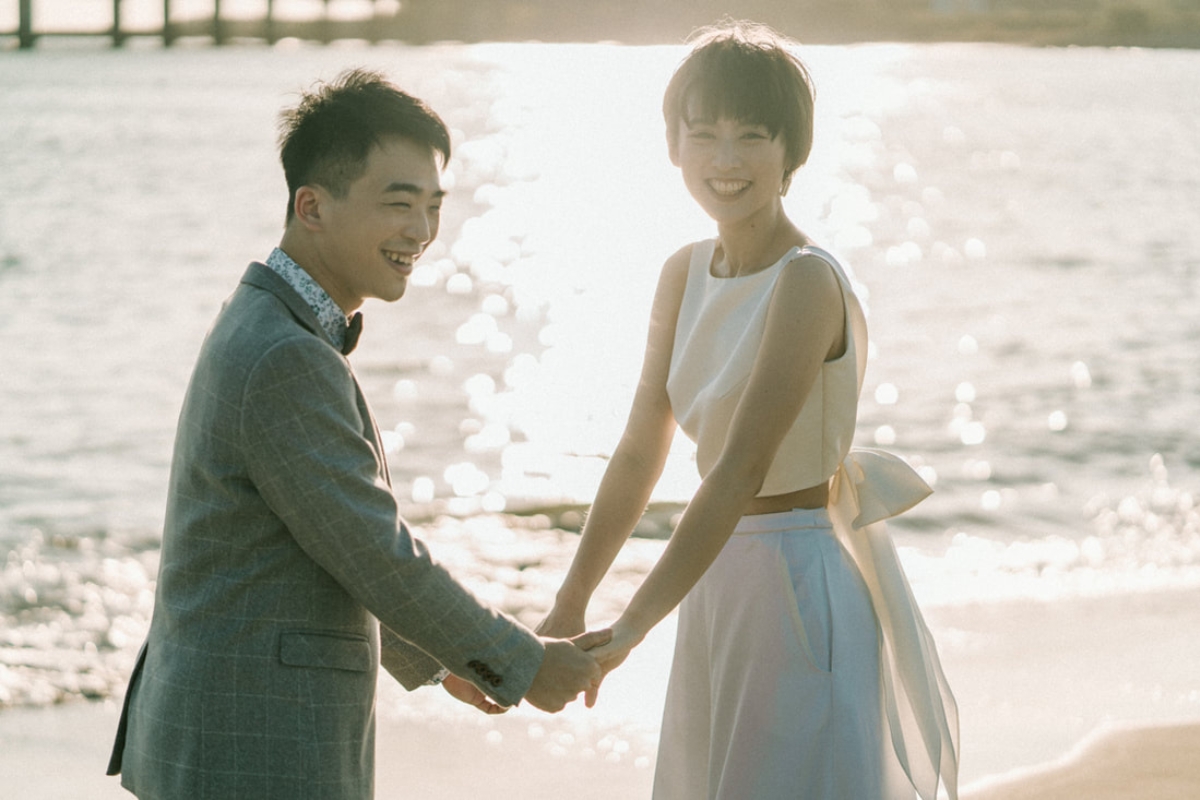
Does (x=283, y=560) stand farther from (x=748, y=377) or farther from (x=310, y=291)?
(x=748, y=377)

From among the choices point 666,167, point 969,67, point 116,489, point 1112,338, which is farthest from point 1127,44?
point 116,489

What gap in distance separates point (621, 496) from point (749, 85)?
91 centimetres

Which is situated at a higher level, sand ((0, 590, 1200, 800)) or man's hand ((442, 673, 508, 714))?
man's hand ((442, 673, 508, 714))

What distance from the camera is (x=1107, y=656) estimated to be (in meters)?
6.34

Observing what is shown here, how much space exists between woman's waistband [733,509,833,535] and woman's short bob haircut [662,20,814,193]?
2.29 feet

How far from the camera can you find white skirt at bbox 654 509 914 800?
2750 mm

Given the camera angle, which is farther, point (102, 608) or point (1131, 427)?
point (1131, 427)

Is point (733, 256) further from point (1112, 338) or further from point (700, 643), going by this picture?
point (1112, 338)

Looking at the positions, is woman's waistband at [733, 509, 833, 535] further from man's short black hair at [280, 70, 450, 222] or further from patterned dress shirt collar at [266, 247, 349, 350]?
man's short black hair at [280, 70, 450, 222]

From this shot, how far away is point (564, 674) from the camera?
9.78 ft

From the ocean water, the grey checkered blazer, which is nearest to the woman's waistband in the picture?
the grey checkered blazer

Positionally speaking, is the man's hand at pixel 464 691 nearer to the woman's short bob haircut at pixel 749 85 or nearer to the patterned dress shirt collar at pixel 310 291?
the patterned dress shirt collar at pixel 310 291

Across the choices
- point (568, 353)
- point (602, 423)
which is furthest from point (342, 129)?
point (568, 353)

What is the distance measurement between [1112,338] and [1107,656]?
10.4m
